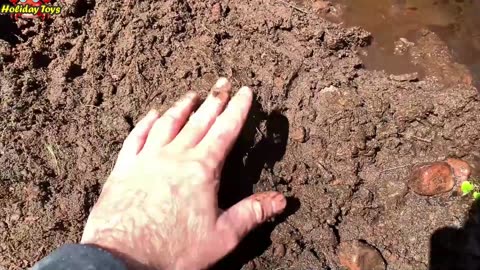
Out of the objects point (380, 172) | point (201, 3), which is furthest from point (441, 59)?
point (201, 3)

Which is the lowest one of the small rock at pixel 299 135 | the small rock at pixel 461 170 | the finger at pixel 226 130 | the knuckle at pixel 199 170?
the small rock at pixel 461 170

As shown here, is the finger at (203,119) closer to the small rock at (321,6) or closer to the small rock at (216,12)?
the small rock at (216,12)

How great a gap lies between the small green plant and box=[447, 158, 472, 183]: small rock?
0.08 feet

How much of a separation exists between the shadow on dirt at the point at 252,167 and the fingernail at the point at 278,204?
110 millimetres

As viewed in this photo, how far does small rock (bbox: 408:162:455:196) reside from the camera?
7.34ft

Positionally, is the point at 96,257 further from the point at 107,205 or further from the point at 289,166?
the point at 289,166

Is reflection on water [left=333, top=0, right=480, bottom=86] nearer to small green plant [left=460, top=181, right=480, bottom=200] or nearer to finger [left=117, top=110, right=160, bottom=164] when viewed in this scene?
small green plant [left=460, top=181, right=480, bottom=200]

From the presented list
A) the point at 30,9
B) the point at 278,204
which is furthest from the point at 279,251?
the point at 30,9

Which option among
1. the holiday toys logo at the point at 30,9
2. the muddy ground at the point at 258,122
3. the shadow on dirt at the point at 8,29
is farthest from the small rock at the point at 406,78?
the shadow on dirt at the point at 8,29

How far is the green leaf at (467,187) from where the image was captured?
223 centimetres

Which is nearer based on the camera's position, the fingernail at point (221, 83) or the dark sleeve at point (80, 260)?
the dark sleeve at point (80, 260)

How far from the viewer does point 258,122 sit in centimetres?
222

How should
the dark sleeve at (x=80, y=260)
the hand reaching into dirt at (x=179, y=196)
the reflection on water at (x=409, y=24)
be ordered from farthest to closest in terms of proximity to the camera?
the reflection on water at (x=409, y=24) → the hand reaching into dirt at (x=179, y=196) → the dark sleeve at (x=80, y=260)

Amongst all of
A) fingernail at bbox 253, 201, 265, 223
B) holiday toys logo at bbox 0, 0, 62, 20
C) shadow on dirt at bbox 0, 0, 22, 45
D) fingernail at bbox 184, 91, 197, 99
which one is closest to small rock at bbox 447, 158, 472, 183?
fingernail at bbox 253, 201, 265, 223
